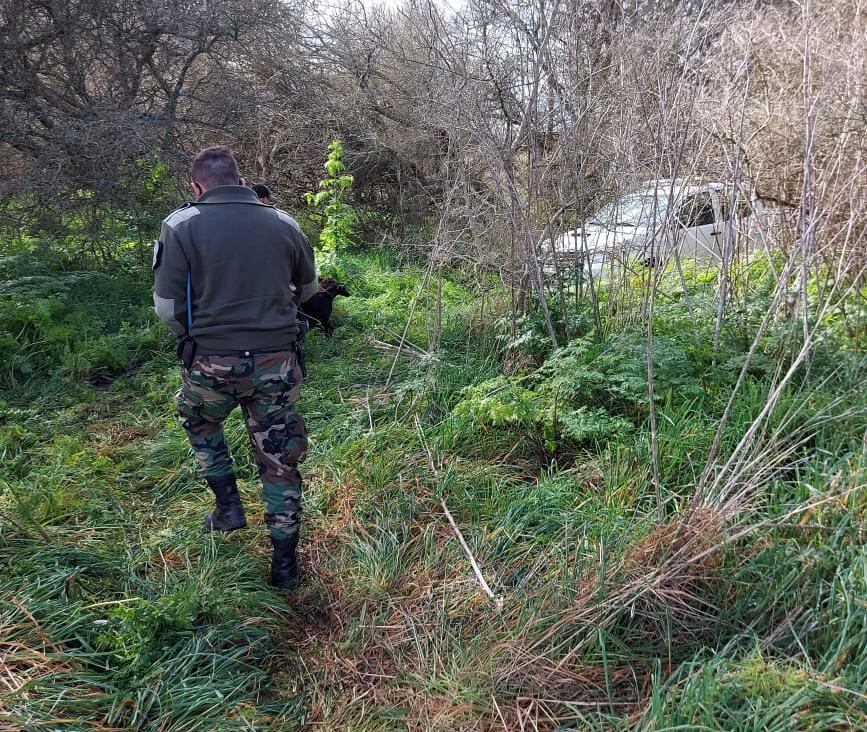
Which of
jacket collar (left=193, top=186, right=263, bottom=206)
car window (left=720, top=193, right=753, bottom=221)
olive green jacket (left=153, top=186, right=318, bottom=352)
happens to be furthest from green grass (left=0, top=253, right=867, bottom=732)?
jacket collar (left=193, top=186, right=263, bottom=206)

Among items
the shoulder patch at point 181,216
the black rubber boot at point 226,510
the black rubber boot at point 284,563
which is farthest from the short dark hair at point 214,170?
the black rubber boot at point 284,563

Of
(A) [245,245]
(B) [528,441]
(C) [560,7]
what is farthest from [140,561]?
(C) [560,7]

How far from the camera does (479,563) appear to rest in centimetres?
310

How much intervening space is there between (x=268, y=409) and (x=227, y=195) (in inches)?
38.1

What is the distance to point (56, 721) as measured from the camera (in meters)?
2.18

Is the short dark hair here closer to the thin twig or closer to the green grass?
the green grass

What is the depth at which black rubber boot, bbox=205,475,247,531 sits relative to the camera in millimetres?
3324

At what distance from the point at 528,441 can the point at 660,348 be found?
96 centimetres

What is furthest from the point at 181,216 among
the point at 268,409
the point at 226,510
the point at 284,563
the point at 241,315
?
the point at 284,563


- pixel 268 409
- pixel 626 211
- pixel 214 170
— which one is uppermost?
pixel 214 170

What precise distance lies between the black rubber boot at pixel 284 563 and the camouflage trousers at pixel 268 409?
0.16ft

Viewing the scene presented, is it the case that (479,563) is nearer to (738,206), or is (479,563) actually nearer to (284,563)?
(284,563)

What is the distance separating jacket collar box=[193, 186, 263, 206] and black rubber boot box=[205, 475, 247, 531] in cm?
135

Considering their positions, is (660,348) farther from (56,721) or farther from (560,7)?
(56,721)
